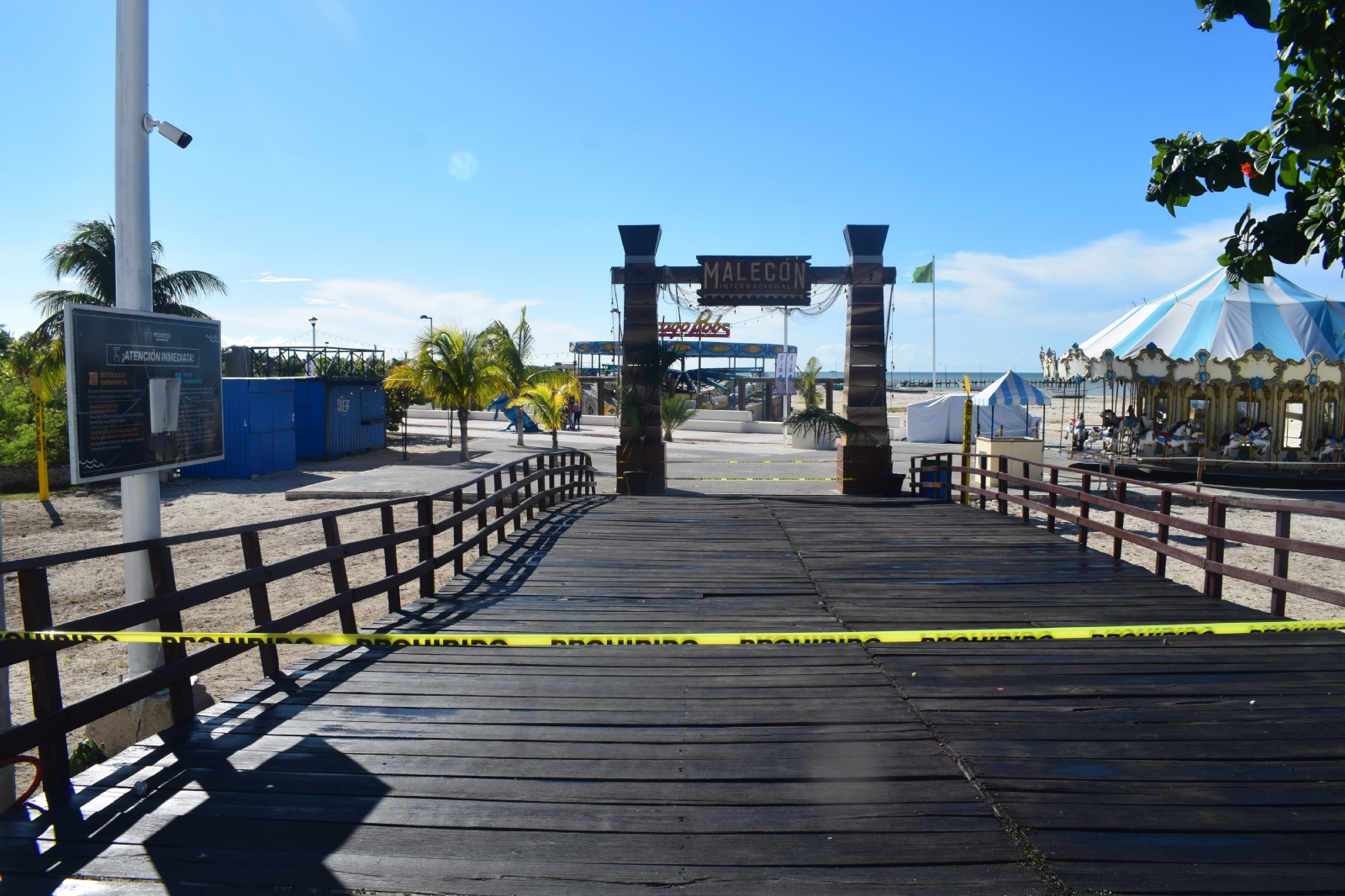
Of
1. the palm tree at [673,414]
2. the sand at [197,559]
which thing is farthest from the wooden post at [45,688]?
the palm tree at [673,414]

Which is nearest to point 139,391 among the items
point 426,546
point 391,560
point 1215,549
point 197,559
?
point 391,560

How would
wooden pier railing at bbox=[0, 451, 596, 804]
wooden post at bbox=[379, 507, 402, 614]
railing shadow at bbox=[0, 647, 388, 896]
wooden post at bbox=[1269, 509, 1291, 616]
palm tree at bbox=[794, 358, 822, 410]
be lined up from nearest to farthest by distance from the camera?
railing shadow at bbox=[0, 647, 388, 896], wooden pier railing at bbox=[0, 451, 596, 804], wooden post at bbox=[1269, 509, 1291, 616], wooden post at bbox=[379, 507, 402, 614], palm tree at bbox=[794, 358, 822, 410]

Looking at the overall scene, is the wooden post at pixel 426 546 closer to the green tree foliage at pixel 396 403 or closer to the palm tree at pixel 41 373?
the palm tree at pixel 41 373

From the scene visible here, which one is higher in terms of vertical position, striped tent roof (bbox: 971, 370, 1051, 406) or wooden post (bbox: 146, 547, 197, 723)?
striped tent roof (bbox: 971, 370, 1051, 406)

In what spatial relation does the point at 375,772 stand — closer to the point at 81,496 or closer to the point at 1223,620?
the point at 1223,620

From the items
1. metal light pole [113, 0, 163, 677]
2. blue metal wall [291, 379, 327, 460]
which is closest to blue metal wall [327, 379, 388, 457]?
blue metal wall [291, 379, 327, 460]

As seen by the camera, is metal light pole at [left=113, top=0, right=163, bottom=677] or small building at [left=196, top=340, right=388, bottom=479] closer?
metal light pole at [left=113, top=0, right=163, bottom=677]

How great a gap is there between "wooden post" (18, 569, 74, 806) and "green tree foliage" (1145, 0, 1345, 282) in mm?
5383

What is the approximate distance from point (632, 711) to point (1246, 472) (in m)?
24.3

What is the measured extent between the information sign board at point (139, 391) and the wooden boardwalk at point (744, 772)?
1.70m

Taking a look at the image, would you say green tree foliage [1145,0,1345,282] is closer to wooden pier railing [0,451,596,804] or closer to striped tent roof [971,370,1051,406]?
wooden pier railing [0,451,596,804]

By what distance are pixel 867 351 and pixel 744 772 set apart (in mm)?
12846

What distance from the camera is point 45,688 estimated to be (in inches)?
148

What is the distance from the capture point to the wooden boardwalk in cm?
316
